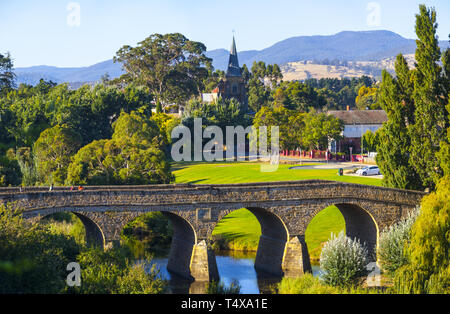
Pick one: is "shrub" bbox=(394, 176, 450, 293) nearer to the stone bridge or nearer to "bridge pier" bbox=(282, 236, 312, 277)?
the stone bridge

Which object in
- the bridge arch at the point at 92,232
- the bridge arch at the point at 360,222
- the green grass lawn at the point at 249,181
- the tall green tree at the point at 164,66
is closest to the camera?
the bridge arch at the point at 92,232

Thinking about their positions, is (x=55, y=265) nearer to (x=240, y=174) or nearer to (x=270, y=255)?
(x=270, y=255)

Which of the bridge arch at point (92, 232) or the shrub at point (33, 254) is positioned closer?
the shrub at point (33, 254)

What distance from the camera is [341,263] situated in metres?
47.8

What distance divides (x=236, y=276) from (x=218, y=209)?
5797 millimetres

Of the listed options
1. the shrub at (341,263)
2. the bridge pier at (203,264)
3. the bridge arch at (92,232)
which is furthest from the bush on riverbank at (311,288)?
the bridge arch at (92,232)

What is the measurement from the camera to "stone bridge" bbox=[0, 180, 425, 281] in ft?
156

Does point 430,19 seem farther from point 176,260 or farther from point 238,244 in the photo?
point 176,260

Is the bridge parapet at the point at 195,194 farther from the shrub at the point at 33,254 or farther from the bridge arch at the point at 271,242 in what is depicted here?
the shrub at the point at 33,254

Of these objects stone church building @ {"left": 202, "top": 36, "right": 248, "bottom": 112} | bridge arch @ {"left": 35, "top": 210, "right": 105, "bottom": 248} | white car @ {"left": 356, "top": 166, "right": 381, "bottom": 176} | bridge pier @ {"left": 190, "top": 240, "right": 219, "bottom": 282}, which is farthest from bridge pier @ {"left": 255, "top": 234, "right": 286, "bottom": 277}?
stone church building @ {"left": 202, "top": 36, "right": 248, "bottom": 112}

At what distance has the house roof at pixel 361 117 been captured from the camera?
132625mm

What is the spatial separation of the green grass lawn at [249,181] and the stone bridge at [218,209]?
212 inches

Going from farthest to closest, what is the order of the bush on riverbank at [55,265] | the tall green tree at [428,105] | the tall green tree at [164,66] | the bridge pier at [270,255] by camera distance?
the tall green tree at [164,66]
the tall green tree at [428,105]
the bridge pier at [270,255]
the bush on riverbank at [55,265]

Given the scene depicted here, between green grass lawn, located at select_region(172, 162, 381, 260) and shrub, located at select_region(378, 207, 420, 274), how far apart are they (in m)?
9.04
